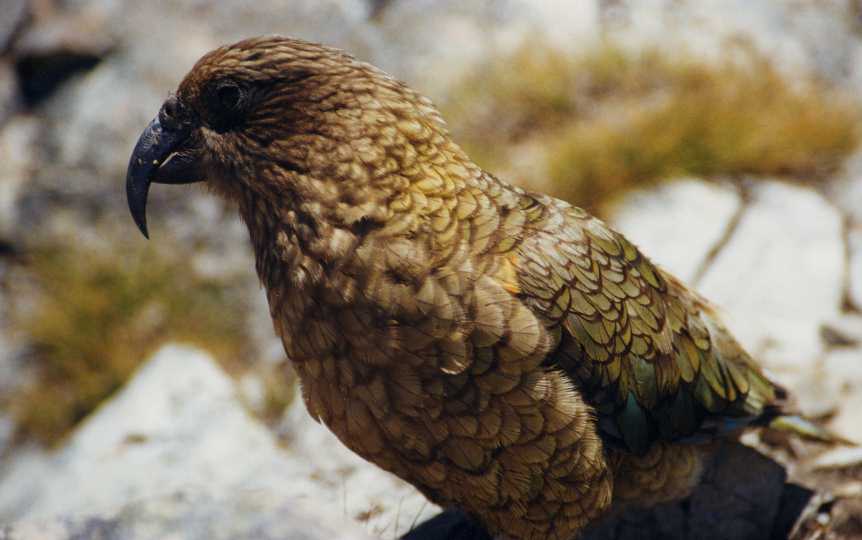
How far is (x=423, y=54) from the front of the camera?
27.0ft

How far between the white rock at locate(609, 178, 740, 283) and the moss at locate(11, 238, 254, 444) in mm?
3182

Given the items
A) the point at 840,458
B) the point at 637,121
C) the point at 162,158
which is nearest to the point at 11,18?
the point at 637,121

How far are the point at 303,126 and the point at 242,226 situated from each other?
5.01 m

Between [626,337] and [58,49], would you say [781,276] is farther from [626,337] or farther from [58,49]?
[58,49]

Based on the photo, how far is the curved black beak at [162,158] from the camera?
300 cm

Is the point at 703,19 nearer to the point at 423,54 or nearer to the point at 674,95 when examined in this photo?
the point at 674,95

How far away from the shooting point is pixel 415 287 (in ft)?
8.91

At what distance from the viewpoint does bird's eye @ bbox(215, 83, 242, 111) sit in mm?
2834

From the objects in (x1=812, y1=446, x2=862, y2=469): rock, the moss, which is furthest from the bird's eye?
the moss

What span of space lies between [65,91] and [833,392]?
21.6 ft

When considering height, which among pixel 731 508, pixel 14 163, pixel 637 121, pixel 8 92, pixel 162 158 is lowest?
pixel 14 163

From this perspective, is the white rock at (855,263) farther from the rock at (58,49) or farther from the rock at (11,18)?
the rock at (11,18)

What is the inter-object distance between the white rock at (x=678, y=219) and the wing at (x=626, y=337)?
279 cm

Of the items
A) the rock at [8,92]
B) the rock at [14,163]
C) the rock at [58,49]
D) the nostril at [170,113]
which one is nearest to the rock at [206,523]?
the nostril at [170,113]
